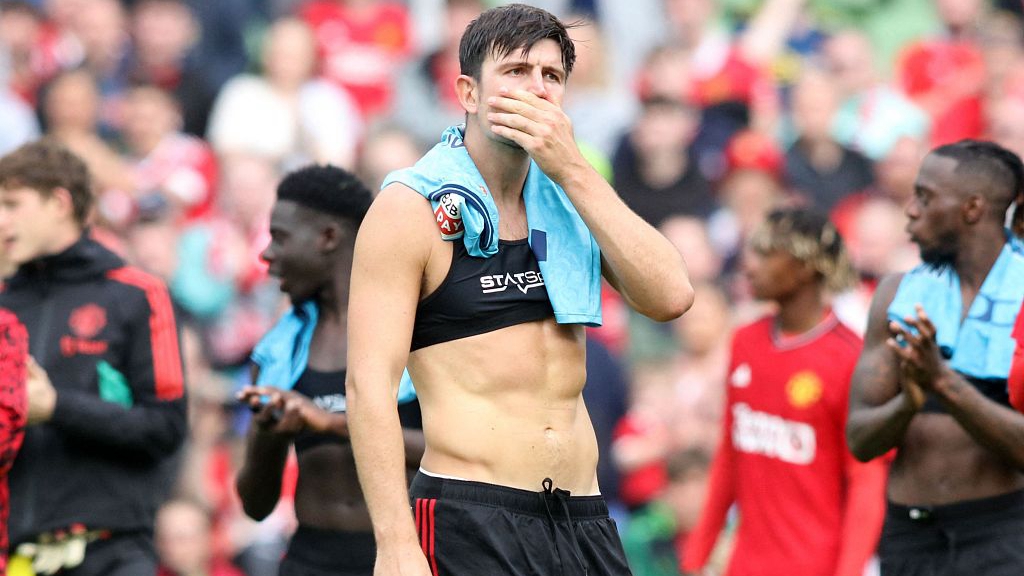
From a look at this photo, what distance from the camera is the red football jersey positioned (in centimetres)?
746

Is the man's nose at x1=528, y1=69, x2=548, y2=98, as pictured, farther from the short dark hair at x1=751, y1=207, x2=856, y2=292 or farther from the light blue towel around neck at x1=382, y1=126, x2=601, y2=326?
the short dark hair at x1=751, y1=207, x2=856, y2=292

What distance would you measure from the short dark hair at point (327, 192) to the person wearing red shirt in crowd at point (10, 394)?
1.24 meters

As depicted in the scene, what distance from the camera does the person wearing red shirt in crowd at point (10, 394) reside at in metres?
5.76

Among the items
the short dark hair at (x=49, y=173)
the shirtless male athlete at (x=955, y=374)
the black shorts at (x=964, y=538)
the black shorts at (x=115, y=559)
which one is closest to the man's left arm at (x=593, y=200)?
the shirtless male athlete at (x=955, y=374)

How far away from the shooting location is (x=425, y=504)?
4.80m

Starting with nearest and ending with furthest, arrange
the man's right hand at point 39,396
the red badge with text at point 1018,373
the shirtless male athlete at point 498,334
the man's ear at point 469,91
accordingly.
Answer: the shirtless male athlete at point 498,334 → the man's ear at point 469,91 → the red badge with text at point 1018,373 → the man's right hand at point 39,396

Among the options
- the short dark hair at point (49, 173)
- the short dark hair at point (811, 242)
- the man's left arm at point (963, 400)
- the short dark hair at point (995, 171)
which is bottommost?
the man's left arm at point (963, 400)

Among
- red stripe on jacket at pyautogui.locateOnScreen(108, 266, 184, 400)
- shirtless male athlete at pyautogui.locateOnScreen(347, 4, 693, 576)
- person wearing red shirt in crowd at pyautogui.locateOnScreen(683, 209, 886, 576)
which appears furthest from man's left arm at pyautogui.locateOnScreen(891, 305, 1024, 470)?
red stripe on jacket at pyautogui.locateOnScreen(108, 266, 184, 400)

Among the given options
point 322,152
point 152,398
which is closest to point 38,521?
point 152,398

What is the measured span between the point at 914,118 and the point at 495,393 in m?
8.64

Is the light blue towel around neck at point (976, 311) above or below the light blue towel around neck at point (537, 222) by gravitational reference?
below

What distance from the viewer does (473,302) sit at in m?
4.80

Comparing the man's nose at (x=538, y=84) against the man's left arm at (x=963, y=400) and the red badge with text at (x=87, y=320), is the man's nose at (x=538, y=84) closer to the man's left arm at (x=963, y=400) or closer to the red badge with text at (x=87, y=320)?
the man's left arm at (x=963, y=400)

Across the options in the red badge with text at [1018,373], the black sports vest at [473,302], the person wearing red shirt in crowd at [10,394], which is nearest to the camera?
the black sports vest at [473,302]
